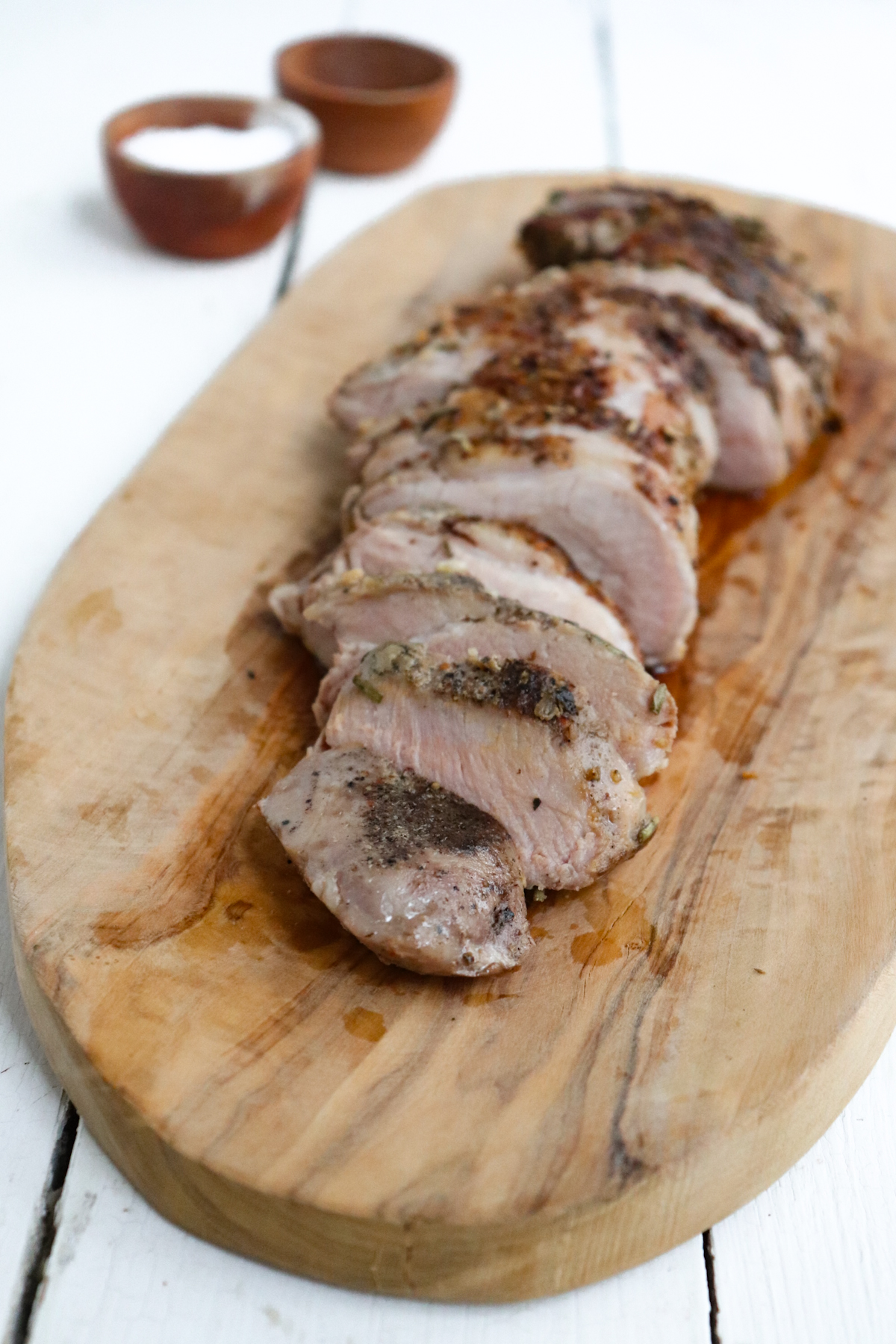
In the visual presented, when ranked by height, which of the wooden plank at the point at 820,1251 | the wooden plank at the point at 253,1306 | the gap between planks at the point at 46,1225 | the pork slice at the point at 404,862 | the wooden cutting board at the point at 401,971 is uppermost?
the pork slice at the point at 404,862

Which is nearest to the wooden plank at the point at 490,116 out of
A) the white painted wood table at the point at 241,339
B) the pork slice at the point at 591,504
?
the white painted wood table at the point at 241,339

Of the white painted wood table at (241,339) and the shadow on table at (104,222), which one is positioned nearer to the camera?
the white painted wood table at (241,339)

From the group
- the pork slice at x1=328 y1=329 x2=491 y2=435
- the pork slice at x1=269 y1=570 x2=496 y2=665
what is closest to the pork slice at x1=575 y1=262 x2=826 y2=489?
the pork slice at x1=328 y1=329 x2=491 y2=435

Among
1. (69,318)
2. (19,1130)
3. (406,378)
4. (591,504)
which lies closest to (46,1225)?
(19,1130)

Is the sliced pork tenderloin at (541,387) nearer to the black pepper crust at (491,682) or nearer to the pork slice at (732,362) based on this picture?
the pork slice at (732,362)

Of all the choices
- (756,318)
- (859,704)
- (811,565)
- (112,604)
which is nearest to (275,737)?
(112,604)

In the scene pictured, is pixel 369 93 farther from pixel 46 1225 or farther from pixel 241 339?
pixel 46 1225

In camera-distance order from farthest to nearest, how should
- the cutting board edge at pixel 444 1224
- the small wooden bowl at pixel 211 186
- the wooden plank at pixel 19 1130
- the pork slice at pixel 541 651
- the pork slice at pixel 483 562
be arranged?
the small wooden bowl at pixel 211 186
the pork slice at pixel 483 562
the pork slice at pixel 541 651
the wooden plank at pixel 19 1130
the cutting board edge at pixel 444 1224
